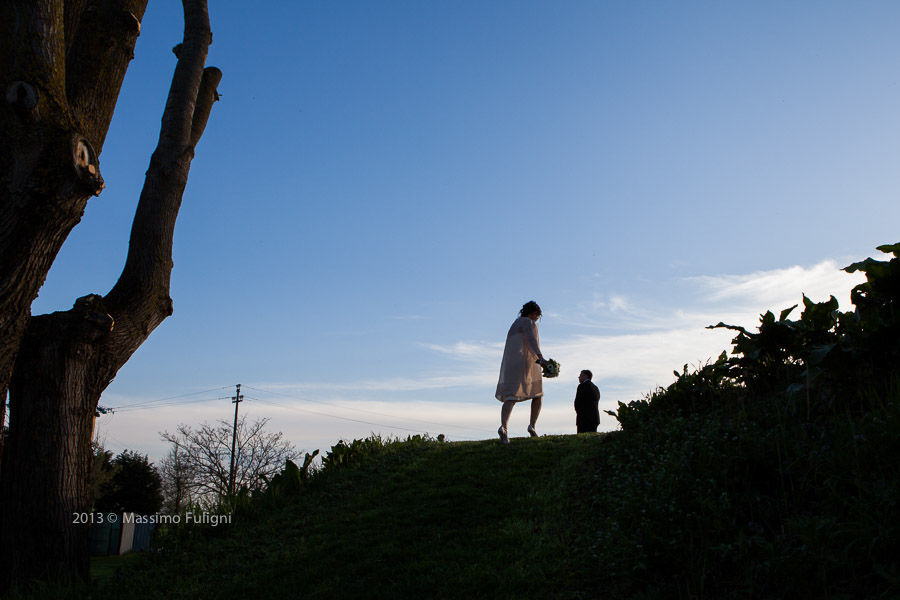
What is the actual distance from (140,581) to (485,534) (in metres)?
3.31

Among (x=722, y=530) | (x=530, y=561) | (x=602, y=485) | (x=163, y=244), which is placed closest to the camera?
(x=722, y=530)

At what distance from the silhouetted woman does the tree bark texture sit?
514 cm

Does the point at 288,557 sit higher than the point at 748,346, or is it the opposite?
the point at 748,346

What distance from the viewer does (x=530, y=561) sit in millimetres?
5082

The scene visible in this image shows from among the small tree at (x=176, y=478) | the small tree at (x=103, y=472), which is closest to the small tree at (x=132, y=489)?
the small tree at (x=103, y=472)

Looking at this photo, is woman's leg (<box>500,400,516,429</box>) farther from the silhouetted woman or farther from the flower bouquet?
the flower bouquet

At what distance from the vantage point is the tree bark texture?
17.0 ft

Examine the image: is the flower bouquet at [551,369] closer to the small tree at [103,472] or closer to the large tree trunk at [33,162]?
the large tree trunk at [33,162]

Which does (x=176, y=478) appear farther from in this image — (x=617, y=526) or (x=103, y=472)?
(x=617, y=526)

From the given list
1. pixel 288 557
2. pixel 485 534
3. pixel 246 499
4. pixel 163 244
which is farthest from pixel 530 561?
pixel 163 244

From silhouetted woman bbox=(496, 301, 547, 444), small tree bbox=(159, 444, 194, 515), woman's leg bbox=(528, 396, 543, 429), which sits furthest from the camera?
small tree bbox=(159, 444, 194, 515)

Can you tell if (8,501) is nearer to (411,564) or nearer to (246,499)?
(246,499)

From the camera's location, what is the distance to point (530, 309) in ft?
34.1

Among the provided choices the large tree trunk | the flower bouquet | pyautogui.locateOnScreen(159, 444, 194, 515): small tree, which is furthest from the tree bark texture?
pyautogui.locateOnScreen(159, 444, 194, 515): small tree
